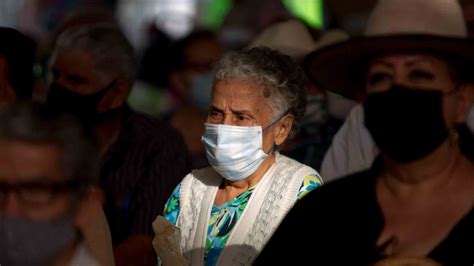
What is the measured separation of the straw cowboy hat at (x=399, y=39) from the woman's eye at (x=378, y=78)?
8 centimetres

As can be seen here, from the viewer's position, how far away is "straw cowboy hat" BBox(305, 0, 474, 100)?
4410mm

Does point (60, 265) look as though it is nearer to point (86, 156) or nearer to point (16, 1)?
point (86, 156)

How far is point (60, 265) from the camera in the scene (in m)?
4.20

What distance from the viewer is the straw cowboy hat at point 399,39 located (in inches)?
174

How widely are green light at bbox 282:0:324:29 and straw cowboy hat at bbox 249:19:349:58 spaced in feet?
7.42

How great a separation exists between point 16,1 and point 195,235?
9005 millimetres

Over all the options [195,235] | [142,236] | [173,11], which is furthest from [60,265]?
[173,11]

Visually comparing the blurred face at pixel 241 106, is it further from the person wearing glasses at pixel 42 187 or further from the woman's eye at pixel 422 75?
the person wearing glasses at pixel 42 187

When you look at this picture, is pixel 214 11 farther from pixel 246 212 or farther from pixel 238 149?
pixel 246 212

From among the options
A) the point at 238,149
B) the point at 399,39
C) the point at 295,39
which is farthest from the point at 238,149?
the point at 295,39

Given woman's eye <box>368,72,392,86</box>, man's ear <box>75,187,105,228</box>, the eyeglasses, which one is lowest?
man's ear <box>75,187,105,228</box>

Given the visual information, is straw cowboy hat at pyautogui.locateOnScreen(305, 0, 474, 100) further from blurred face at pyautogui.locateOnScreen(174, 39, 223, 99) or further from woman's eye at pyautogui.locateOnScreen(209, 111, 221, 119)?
blurred face at pyautogui.locateOnScreen(174, 39, 223, 99)

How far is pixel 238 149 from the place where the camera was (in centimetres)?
608

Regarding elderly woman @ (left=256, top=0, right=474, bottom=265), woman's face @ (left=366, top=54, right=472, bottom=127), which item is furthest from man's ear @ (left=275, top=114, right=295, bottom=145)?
woman's face @ (left=366, top=54, right=472, bottom=127)
